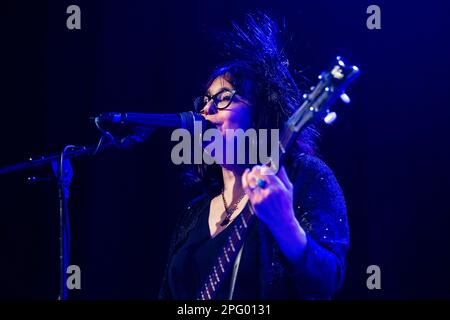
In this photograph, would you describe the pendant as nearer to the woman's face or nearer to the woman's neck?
the woman's neck

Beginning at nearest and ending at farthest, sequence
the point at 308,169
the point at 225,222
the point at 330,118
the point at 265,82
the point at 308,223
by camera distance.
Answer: the point at 330,118
the point at 308,223
the point at 308,169
the point at 225,222
the point at 265,82

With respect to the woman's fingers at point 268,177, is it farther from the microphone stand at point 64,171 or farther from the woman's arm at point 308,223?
the microphone stand at point 64,171

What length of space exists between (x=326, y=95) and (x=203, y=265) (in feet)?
2.54

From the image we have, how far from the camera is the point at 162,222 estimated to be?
2.79 metres

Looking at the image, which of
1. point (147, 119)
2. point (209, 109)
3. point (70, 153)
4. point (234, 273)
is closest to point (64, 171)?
point (70, 153)

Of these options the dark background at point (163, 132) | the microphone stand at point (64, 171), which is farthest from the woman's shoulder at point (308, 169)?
the dark background at point (163, 132)

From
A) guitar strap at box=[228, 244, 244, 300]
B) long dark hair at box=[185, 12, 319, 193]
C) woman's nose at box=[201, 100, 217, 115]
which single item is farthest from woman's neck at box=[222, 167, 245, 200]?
guitar strap at box=[228, 244, 244, 300]

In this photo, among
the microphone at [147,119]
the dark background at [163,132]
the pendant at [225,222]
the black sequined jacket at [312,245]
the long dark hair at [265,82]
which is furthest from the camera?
the dark background at [163,132]

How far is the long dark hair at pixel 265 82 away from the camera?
2.02 m

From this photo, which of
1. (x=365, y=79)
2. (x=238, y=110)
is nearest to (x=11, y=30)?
(x=238, y=110)

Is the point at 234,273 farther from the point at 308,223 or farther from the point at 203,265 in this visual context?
the point at 308,223

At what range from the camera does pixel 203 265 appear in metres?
1.84

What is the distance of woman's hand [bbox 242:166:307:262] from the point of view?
1428 mm
